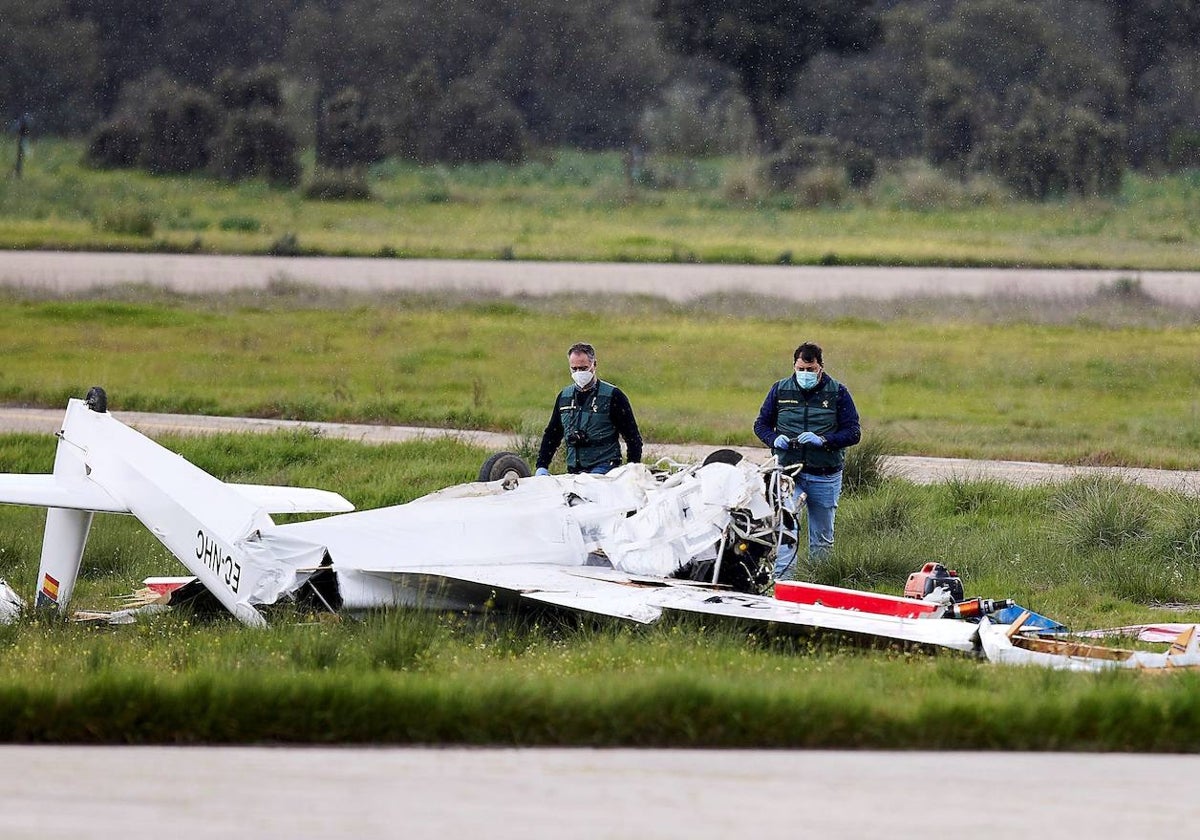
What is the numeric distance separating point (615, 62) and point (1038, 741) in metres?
54.9

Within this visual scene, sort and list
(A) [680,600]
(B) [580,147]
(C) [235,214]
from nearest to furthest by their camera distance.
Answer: (A) [680,600], (C) [235,214], (B) [580,147]

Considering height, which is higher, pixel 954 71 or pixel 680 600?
pixel 954 71

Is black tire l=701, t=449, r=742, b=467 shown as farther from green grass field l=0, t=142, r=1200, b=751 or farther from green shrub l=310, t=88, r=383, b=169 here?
green shrub l=310, t=88, r=383, b=169

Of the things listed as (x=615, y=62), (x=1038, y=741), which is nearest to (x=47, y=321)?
(x=1038, y=741)

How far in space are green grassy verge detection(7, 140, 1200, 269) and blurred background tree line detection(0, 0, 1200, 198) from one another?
1.51 m

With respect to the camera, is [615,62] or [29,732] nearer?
[29,732]

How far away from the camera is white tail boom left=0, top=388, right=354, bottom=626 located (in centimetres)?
995

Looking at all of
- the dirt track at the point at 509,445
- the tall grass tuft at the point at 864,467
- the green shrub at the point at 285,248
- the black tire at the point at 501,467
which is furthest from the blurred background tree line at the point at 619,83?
the black tire at the point at 501,467

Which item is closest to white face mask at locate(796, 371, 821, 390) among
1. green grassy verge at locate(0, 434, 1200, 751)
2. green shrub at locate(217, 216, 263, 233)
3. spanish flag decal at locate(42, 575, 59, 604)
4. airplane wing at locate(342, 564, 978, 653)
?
green grassy verge at locate(0, 434, 1200, 751)

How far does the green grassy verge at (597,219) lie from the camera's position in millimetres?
38594

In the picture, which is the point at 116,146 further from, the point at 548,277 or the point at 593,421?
the point at 593,421

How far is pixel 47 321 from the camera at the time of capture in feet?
96.8

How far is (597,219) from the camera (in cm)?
4403

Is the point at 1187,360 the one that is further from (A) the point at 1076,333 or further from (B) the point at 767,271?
(B) the point at 767,271
